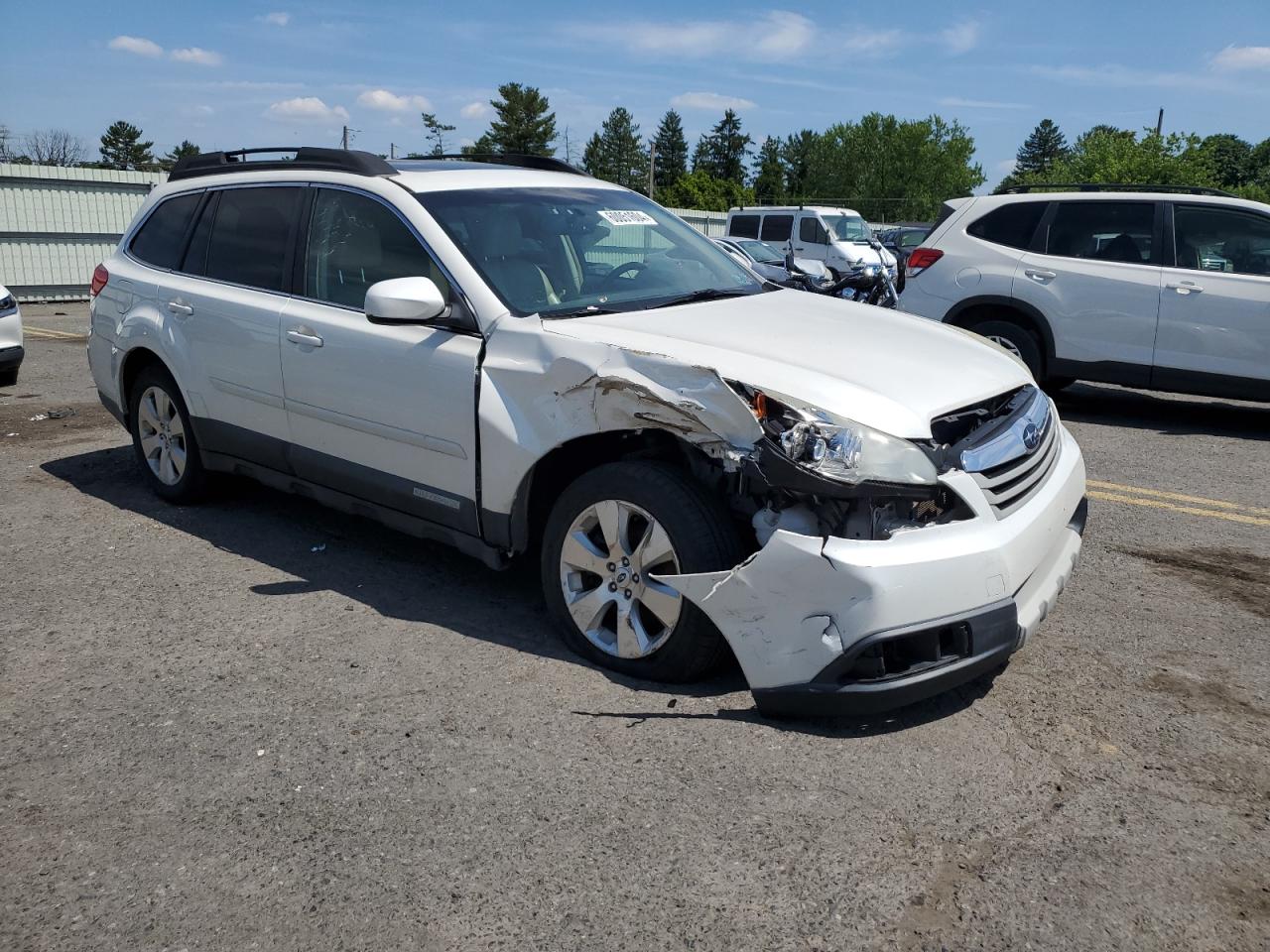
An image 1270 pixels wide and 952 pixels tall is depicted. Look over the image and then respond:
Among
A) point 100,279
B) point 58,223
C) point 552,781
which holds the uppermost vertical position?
point 58,223

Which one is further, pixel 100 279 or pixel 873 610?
pixel 100 279

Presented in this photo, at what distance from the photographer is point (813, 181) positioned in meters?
99.7

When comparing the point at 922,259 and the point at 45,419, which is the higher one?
the point at 922,259

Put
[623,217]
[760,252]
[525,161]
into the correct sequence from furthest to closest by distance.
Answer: [760,252]
[525,161]
[623,217]

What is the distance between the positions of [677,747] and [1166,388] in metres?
7.06

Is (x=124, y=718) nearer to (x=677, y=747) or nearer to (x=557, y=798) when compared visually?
(x=557, y=798)

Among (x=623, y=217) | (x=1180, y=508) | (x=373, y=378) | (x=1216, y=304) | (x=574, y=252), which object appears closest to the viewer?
(x=373, y=378)

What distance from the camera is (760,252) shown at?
72.2 ft

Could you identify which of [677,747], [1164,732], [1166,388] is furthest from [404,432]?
[1166,388]

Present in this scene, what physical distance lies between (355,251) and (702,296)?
1.52 meters

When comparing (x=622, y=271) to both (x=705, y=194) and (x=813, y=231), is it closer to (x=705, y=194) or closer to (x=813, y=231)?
(x=813, y=231)

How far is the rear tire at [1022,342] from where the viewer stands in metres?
9.30

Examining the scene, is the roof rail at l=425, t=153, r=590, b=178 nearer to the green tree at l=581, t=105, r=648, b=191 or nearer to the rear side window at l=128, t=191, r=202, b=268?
the rear side window at l=128, t=191, r=202, b=268

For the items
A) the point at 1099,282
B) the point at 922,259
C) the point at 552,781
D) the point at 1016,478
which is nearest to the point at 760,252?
the point at 922,259
